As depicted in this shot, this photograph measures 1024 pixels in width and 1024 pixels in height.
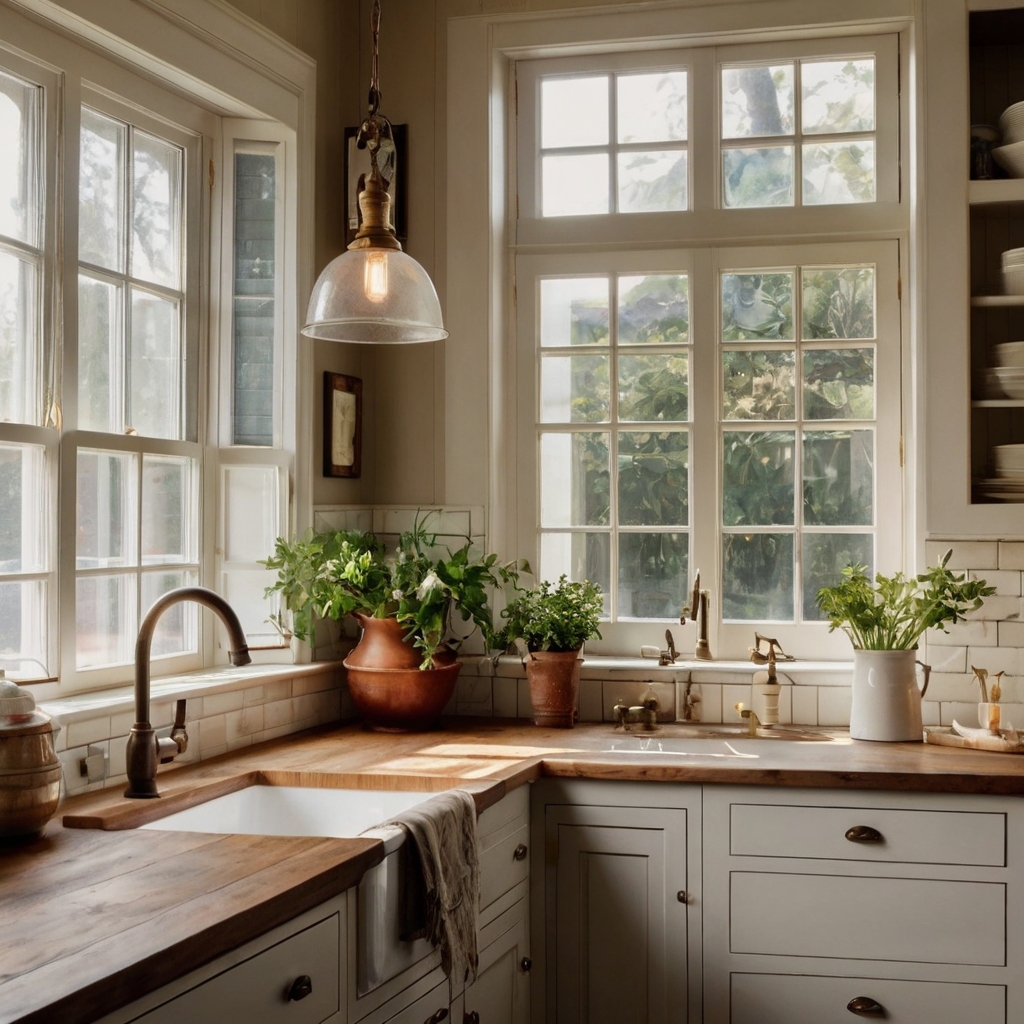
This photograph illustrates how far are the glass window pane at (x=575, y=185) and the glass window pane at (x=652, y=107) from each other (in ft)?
0.41

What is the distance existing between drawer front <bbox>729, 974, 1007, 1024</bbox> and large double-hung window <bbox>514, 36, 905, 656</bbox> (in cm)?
108

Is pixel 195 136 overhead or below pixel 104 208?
overhead

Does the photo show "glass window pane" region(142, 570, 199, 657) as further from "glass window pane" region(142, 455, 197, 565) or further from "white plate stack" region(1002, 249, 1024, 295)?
"white plate stack" region(1002, 249, 1024, 295)

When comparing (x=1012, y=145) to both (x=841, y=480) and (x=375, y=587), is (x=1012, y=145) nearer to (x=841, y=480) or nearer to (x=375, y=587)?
(x=841, y=480)

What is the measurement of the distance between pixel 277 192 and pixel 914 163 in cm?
183

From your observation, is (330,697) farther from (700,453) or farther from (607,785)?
(700,453)

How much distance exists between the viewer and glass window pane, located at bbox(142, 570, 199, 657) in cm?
312

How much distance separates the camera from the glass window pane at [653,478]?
377cm

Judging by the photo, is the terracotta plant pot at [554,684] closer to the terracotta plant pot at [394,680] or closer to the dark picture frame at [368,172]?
the terracotta plant pot at [394,680]

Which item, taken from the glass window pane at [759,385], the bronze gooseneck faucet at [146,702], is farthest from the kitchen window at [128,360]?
the glass window pane at [759,385]

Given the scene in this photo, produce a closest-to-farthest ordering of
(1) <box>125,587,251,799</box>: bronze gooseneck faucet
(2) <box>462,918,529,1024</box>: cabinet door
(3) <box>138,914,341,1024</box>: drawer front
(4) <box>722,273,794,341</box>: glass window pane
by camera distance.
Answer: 1. (3) <box>138,914,341,1024</box>: drawer front
2. (1) <box>125,587,251,799</box>: bronze gooseneck faucet
3. (2) <box>462,918,529,1024</box>: cabinet door
4. (4) <box>722,273,794,341</box>: glass window pane

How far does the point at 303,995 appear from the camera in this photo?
1892mm

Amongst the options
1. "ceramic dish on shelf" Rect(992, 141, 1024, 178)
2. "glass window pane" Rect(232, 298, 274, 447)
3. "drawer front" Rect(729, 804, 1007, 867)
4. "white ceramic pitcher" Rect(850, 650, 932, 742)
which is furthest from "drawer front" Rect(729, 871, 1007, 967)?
"ceramic dish on shelf" Rect(992, 141, 1024, 178)

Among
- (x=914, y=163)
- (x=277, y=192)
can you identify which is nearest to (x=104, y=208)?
(x=277, y=192)
